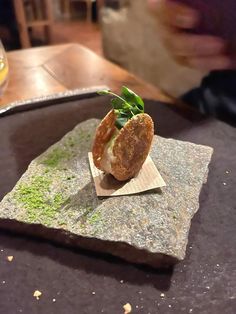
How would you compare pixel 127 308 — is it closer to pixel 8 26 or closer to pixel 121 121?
pixel 121 121

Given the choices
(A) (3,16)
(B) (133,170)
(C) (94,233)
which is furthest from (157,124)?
(A) (3,16)

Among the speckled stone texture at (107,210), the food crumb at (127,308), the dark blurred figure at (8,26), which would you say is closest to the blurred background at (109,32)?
the dark blurred figure at (8,26)


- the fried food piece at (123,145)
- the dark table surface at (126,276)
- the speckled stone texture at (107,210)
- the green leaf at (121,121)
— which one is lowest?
the dark table surface at (126,276)

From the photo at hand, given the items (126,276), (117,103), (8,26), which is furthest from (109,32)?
(126,276)

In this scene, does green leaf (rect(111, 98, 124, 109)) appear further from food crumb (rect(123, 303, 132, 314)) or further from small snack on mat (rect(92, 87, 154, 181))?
food crumb (rect(123, 303, 132, 314))

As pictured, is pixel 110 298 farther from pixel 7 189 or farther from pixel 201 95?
pixel 201 95

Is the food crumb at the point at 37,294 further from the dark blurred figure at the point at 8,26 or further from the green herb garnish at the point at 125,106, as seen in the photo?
the dark blurred figure at the point at 8,26

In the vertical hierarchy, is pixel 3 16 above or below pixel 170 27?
below
